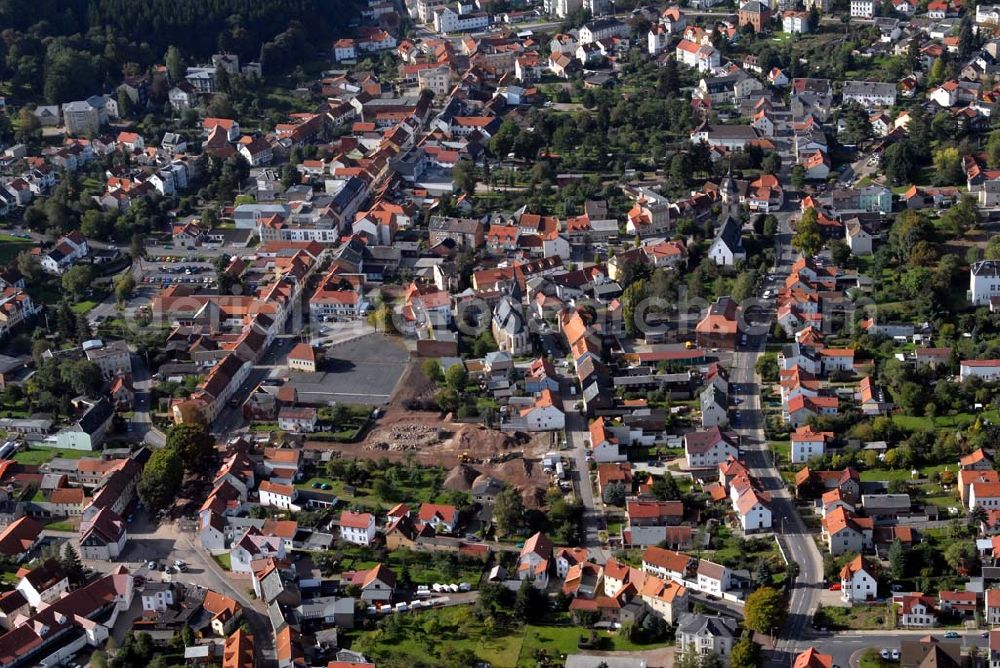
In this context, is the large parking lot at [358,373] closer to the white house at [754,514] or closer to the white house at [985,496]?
the white house at [754,514]

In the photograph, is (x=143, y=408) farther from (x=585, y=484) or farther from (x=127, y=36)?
(x=127, y=36)

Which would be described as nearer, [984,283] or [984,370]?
[984,370]

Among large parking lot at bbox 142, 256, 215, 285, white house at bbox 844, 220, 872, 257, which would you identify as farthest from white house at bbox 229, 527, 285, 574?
white house at bbox 844, 220, 872, 257

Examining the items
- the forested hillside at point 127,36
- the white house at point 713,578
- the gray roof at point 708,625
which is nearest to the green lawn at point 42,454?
the white house at point 713,578

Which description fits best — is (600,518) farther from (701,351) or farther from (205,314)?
(205,314)

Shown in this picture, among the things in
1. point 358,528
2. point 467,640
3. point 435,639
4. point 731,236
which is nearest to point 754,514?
point 467,640

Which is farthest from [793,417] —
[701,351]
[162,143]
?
[162,143]
